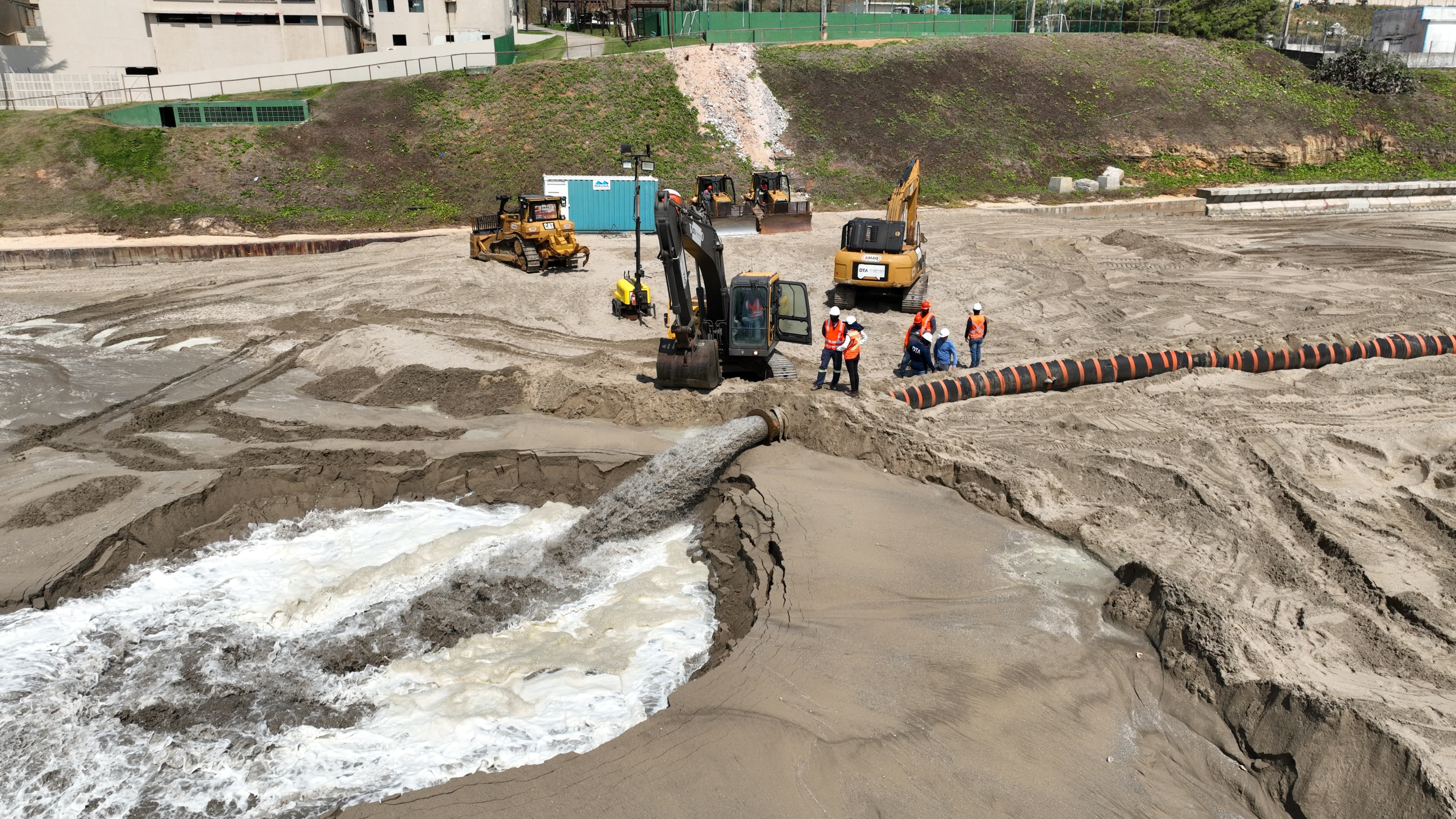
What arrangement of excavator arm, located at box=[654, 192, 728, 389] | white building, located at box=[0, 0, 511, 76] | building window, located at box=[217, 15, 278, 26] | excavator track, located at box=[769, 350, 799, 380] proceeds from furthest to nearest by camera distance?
building window, located at box=[217, 15, 278, 26], white building, located at box=[0, 0, 511, 76], excavator track, located at box=[769, 350, 799, 380], excavator arm, located at box=[654, 192, 728, 389]

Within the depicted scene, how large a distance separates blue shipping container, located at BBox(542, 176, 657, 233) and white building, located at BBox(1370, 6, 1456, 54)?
3981cm

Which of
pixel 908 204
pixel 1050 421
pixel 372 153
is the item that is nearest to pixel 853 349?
pixel 1050 421

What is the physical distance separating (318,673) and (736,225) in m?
20.9

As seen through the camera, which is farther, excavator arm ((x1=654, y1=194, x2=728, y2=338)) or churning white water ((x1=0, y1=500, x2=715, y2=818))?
excavator arm ((x1=654, y1=194, x2=728, y2=338))

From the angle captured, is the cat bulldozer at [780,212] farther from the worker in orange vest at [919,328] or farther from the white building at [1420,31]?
the white building at [1420,31]

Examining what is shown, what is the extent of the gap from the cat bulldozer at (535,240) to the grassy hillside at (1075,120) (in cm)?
1392

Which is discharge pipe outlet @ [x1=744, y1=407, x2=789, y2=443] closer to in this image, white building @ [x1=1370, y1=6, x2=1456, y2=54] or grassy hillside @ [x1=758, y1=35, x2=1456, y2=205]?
grassy hillside @ [x1=758, y1=35, x2=1456, y2=205]

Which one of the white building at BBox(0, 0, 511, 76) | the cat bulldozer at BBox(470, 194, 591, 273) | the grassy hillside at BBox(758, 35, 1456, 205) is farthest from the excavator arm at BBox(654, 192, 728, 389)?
the white building at BBox(0, 0, 511, 76)

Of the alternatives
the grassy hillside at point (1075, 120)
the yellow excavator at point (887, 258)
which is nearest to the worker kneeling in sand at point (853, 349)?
the yellow excavator at point (887, 258)

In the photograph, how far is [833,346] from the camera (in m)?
14.2

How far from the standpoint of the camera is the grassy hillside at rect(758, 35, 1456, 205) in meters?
36.0

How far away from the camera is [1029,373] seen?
1464cm

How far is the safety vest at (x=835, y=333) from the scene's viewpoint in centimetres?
1412

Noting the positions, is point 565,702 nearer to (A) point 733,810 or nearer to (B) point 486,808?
(B) point 486,808
